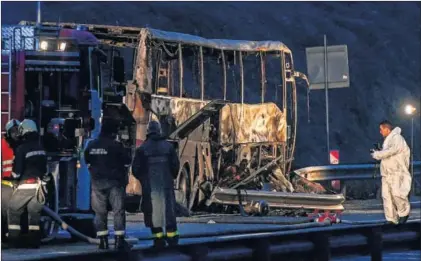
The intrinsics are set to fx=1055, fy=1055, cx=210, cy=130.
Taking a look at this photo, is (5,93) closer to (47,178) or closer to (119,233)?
(47,178)

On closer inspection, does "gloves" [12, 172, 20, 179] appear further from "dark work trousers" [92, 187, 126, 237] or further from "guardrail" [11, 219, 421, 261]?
"guardrail" [11, 219, 421, 261]

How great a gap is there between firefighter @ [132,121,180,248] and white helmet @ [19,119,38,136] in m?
1.36

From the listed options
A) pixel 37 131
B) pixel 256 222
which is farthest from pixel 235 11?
pixel 37 131

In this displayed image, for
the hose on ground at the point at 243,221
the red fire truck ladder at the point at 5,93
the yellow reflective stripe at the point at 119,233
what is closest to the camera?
the yellow reflective stripe at the point at 119,233

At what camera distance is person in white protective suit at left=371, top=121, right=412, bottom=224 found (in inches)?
628

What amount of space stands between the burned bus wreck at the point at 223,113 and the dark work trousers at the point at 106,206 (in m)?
6.81

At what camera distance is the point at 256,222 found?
62.0 ft

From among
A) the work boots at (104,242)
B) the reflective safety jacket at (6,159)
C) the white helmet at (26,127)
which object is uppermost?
the white helmet at (26,127)

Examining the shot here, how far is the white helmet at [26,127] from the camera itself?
13344mm

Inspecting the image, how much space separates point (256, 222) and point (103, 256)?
31.1 ft

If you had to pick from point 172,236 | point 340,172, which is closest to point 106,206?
point 172,236

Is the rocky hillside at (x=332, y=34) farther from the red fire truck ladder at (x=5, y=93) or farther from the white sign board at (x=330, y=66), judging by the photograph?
the red fire truck ladder at (x=5, y=93)

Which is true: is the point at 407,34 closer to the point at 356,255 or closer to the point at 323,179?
the point at 323,179

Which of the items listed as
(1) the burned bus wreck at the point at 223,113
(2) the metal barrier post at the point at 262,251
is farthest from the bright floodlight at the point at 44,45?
(2) the metal barrier post at the point at 262,251
